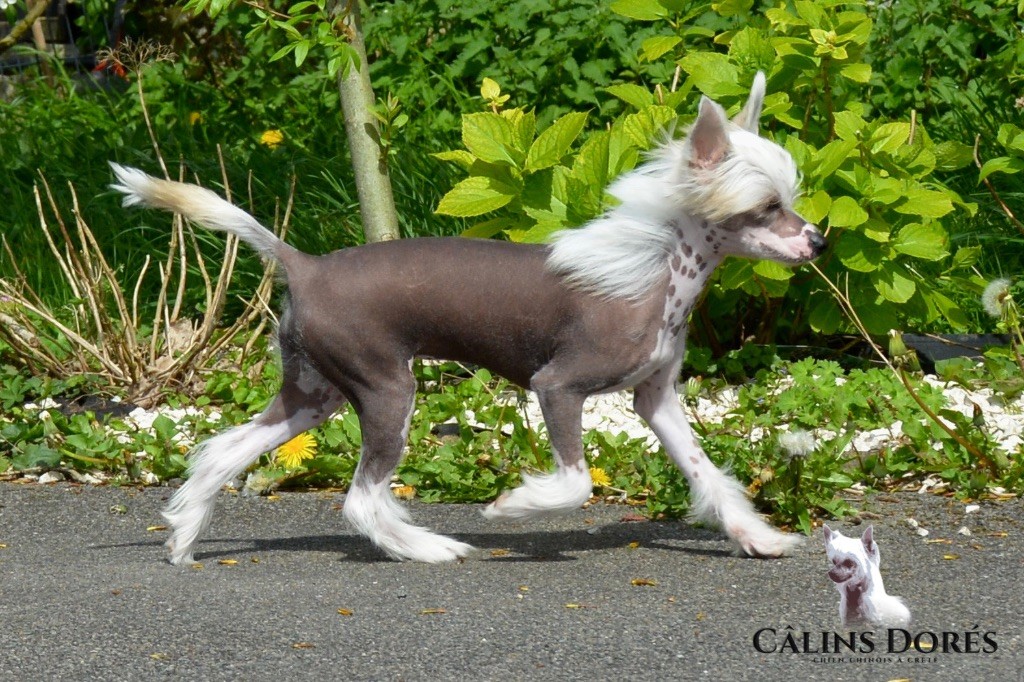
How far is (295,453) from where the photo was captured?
5422 mm

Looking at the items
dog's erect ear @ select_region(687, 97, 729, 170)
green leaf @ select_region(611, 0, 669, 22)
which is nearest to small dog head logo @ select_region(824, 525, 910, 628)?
dog's erect ear @ select_region(687, 97, 729, 170)

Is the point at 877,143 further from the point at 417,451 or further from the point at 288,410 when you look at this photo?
the point at 288,410

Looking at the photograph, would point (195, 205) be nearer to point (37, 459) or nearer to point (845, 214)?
point (37, 459)

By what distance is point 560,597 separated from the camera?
391 cm

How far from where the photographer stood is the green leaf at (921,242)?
5730 mm

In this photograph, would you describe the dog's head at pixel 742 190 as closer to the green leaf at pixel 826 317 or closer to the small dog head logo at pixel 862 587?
the small dog head logo at pixel 862 587

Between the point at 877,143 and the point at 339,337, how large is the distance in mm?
2577

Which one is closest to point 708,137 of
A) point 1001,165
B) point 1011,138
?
point 1001,165

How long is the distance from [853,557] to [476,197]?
2.58 m

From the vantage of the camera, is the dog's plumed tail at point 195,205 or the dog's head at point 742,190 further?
the dog's plumed tail at point 195,205

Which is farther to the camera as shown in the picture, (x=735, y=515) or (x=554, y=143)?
(x=554, y=143)

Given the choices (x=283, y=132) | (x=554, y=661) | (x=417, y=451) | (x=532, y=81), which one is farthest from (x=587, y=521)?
(x=283, y=132)

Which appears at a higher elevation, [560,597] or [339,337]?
[339,337]

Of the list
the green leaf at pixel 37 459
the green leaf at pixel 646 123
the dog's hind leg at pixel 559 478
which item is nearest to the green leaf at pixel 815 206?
the green leaf at pixel 646 123
